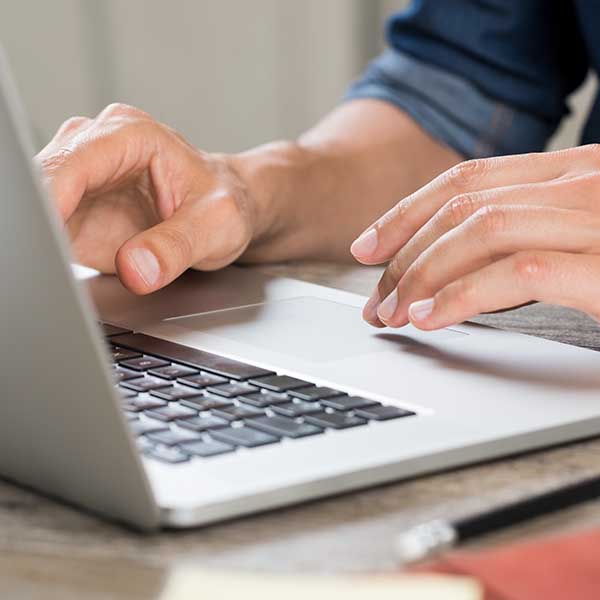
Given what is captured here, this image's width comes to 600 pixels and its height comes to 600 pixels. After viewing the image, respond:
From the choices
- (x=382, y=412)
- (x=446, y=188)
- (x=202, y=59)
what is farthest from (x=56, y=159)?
(x=202, y=59)

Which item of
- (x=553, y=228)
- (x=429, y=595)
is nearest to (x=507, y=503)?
(x=429, y=595)

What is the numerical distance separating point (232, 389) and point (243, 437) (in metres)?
0.07

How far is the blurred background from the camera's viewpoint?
2.15 m

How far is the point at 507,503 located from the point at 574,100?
2.02 m

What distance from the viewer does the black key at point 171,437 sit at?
0.41m

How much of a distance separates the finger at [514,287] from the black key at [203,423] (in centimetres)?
17

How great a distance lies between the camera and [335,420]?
1.44 feet

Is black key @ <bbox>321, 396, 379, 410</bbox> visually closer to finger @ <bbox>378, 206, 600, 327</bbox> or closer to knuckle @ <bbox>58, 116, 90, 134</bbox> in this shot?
finger @ <bbox>378, 206, 600, 327</bbox>

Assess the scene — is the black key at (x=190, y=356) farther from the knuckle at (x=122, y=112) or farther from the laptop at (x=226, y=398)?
the knuckle at (x=122, y=112)

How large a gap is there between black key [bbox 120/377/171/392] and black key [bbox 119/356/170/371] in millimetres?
27

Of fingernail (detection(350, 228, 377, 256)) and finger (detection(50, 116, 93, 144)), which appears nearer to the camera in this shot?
fingernail (detection(350, 228, 377, 256))

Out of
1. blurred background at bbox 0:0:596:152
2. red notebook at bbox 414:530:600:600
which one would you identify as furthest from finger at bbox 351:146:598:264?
blurred background at bbox 0:0:596:152

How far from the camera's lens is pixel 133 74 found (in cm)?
224

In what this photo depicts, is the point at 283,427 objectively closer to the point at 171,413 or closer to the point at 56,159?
the point at 171,413
